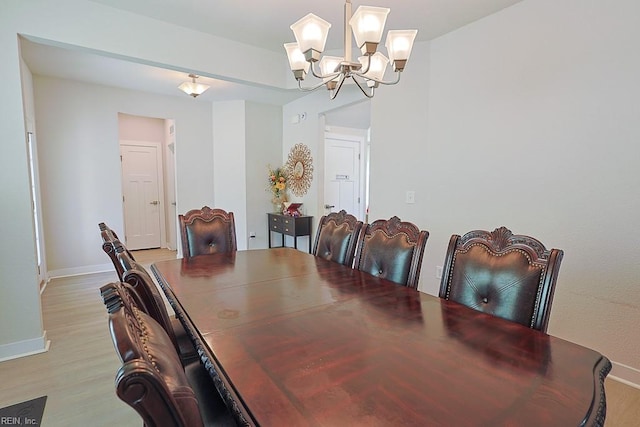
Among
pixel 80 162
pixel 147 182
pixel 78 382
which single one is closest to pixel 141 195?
pixel 147 182

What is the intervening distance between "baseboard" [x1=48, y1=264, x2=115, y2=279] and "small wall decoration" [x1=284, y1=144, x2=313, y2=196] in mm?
3068

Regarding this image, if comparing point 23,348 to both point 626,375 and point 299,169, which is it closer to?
point 299,169

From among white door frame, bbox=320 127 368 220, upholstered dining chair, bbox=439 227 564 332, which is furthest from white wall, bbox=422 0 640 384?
white door frame, bbox=320 127 368 220

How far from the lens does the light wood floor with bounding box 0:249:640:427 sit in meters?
1.81

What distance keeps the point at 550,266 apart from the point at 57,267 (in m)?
5.58

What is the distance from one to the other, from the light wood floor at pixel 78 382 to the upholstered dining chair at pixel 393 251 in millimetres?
1321

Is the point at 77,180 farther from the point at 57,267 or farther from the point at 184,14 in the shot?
the point at 184,14

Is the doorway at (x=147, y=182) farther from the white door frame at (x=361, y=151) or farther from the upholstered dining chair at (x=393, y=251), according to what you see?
the upholstered dining chair at (x=393, y=251)

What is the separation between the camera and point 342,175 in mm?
5625

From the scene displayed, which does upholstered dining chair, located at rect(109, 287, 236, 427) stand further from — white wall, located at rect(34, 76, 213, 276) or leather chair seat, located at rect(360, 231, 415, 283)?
white wall, located at rect(34, 76, 213, 276)

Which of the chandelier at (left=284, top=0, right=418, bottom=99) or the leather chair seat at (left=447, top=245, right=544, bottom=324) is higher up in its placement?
the chandelier at (left=284, top=0, right=418, bottom=99)

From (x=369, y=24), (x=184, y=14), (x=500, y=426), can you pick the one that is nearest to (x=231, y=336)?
(x=500, y=426)

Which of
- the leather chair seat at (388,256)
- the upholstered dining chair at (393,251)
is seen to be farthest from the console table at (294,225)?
the leather chair seat at (388,256)

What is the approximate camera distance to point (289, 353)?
3.47ft
